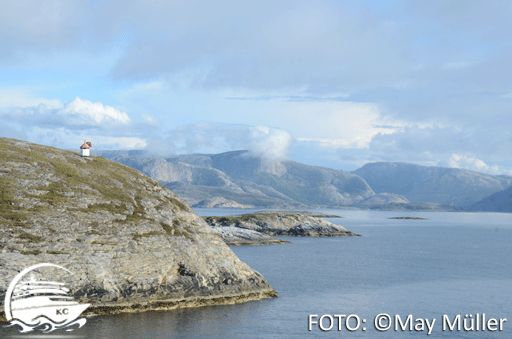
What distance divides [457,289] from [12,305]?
57412 millimetres

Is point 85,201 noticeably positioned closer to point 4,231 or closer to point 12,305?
point 4,231

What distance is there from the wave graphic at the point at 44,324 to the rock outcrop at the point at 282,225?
411 feet

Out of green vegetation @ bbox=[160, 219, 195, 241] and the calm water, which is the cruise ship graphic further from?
green vegetation @ bbox=[160, 219, 195, 241]

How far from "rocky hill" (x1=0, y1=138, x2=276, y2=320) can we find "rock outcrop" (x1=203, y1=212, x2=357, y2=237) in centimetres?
10948

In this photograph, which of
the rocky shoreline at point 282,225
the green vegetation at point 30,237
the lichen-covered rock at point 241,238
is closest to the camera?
the green vegetation at point 30,237

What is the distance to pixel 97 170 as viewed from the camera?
55469 millimetres

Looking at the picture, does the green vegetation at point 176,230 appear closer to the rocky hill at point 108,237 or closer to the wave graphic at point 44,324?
the rocky hill at point 108,237

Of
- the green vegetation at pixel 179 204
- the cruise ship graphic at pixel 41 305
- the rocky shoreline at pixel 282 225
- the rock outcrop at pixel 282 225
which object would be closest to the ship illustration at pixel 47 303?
the cruise ship graphic at pixel 41 305

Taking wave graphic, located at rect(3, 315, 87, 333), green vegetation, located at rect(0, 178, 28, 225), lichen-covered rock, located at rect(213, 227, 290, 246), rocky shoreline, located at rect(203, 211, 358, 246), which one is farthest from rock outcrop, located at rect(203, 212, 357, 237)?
wave graphic, located at rect(3, 315, 87, 333)

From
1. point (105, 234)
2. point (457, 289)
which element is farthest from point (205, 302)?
point (457, 289)

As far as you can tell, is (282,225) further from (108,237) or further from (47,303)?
(47,303)

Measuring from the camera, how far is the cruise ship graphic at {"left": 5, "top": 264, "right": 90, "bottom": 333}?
37.3 metres

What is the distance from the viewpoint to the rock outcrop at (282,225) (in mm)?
166500

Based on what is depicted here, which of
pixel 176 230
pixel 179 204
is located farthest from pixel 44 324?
pixel 179 204
